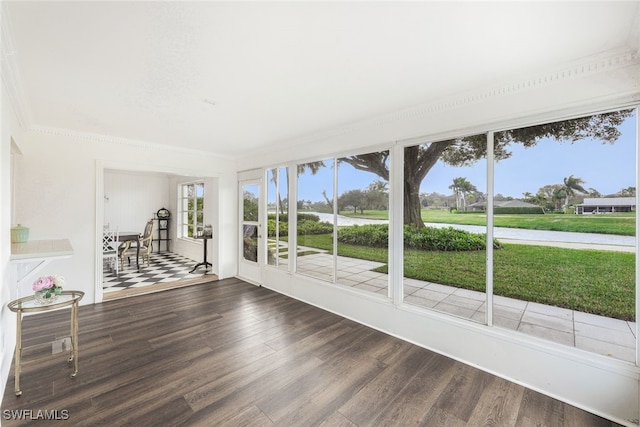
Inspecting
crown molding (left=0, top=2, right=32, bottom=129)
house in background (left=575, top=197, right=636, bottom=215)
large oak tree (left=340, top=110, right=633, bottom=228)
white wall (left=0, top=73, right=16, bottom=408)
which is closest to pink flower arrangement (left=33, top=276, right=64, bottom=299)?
Result: white wall (left=0, top=73, right=16, bottom=408)

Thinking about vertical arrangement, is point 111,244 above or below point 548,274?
below

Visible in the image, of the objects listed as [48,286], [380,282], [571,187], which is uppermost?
[571,187]

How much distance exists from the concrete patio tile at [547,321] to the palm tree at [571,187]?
964 millimetres

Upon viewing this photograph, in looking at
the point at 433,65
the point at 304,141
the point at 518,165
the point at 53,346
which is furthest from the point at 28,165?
the point at 518,165

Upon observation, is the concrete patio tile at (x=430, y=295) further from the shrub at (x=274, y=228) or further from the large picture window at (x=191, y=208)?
the large picture window at (x=191, y=208)

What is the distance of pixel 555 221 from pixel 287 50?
2.56 m

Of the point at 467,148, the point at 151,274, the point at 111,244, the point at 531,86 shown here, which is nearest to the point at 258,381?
the point at 467,148

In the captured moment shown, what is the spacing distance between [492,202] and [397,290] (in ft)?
4.35

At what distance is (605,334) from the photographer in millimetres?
2111

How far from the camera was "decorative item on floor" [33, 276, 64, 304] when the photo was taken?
2250 mm

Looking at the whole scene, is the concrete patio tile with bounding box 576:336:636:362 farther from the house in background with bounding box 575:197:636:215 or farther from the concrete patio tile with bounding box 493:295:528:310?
the house in background with bounding box 575:197:636:215

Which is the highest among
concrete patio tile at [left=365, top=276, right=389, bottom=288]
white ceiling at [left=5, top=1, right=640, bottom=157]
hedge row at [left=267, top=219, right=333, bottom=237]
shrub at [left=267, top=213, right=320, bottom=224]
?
white ceiling at [left=5, top=1, right=640, bottom=157]

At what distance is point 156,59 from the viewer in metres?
1.98

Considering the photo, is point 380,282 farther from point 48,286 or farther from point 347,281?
point 48,286
